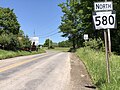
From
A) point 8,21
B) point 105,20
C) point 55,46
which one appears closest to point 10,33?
point 8,21

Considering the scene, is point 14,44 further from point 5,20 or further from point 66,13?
point 66,13

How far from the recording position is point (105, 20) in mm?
10727

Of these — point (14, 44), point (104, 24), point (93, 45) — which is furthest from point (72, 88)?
point (14, 44)

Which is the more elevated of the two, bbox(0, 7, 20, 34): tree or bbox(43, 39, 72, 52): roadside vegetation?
bbox(0, 7, 20, 34): tree

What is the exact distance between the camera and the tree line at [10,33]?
48.1 m

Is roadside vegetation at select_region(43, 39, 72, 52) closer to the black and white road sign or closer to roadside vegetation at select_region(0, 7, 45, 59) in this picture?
roadside vegetation at select_region(0, 7, 45, 59)

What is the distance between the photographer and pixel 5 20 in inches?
2264

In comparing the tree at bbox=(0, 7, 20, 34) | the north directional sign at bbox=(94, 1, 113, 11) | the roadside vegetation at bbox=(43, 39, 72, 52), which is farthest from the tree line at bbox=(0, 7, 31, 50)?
the roadside vegetation at bbox=(43, 39, 72, 52)

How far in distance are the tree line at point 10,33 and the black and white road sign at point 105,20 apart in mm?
37698

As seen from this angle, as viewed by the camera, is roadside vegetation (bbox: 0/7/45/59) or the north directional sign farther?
roadside vegetation (bbox: 0/7/45/59)

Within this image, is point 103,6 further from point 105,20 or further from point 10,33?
point 10,33

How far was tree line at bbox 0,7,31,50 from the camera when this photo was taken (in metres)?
48.1

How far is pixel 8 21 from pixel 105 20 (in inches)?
1901

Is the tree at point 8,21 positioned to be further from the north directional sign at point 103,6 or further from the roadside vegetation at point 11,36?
the north directional sign at point 103,6
